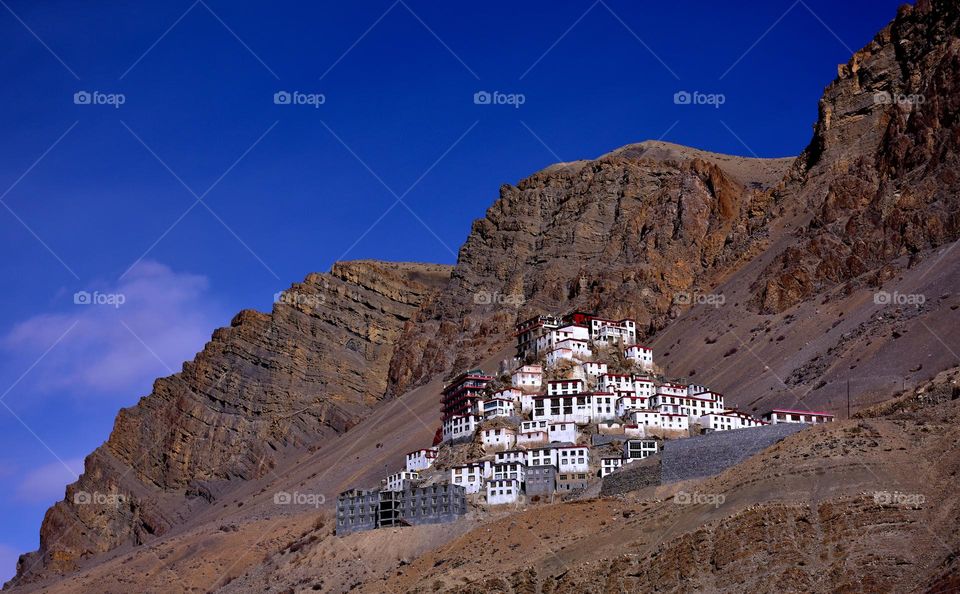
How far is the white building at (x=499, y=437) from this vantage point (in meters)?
117

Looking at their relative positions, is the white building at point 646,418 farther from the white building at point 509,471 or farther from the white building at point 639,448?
the white building at point 509,471

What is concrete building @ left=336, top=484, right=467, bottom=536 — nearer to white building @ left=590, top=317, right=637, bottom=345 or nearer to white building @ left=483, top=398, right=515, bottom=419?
white building @ left=483, top=398, right=515, bottom=419

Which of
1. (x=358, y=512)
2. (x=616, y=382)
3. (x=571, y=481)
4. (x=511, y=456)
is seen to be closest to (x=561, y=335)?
(x=616, y=382)

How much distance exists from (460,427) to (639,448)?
2142 centimetres

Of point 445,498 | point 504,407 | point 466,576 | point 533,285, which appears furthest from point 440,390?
point 466,576

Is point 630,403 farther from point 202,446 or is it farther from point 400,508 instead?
point 202,446

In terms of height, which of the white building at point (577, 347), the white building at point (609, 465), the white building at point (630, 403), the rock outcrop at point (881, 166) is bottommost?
the white building at point (609, 465)

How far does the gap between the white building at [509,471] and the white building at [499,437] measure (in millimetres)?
7248

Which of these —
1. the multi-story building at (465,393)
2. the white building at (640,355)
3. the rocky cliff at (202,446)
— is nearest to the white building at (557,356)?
the multi-story building at (465,393)

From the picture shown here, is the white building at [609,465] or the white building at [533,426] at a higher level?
the white building at [533,426]

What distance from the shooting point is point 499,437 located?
385 feet

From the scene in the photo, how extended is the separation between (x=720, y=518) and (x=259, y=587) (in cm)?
4903

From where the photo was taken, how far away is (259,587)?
116250 mm

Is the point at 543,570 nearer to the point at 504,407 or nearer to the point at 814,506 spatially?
the point at 814,506
